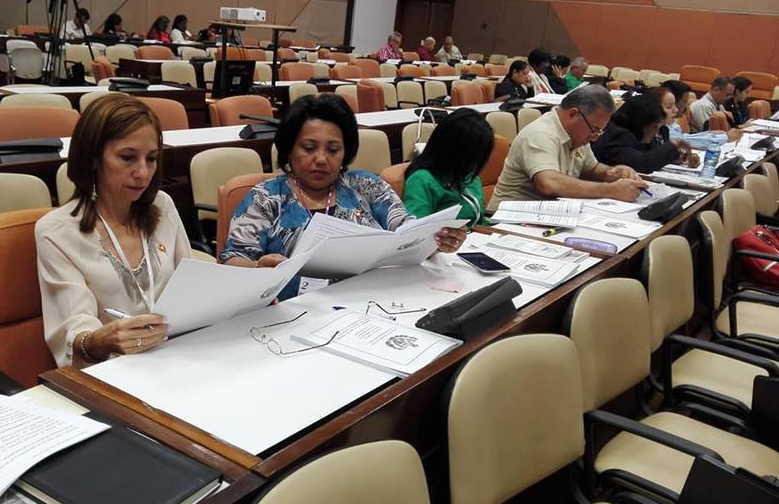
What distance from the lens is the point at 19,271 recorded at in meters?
1.76

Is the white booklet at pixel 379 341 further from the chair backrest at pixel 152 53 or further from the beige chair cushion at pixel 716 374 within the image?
the chair backrest at pixel 152 53

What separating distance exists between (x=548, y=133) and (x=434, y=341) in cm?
211

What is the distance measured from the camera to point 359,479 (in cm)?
109

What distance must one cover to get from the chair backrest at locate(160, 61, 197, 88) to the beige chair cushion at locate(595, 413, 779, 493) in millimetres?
5927

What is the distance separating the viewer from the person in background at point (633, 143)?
13.6ft

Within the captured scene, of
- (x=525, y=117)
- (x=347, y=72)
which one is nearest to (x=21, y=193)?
(x=525, y=117)

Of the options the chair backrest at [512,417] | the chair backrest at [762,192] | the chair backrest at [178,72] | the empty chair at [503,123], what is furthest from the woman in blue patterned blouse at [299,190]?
the chair backrest at [178,72]

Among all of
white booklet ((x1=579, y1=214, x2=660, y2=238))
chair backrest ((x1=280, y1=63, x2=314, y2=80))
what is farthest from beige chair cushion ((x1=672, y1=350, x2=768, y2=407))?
chair backrest ((x1=280, y1=63, x2=314, y2=80))

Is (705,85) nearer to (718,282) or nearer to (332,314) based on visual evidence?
(718,282)

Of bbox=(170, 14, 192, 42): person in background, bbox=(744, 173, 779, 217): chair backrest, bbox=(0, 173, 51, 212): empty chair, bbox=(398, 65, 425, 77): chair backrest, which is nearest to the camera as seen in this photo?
bbox=(0, 173, 51, 212): empty chair

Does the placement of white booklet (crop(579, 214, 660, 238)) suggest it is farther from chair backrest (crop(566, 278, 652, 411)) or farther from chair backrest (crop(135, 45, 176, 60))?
chair backrest (crop(135, 45, 176, 60))

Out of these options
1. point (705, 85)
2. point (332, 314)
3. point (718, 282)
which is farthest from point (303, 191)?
point (705, 85)

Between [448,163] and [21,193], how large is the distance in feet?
4.95

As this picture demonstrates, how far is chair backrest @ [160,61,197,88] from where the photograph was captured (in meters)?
6.78
